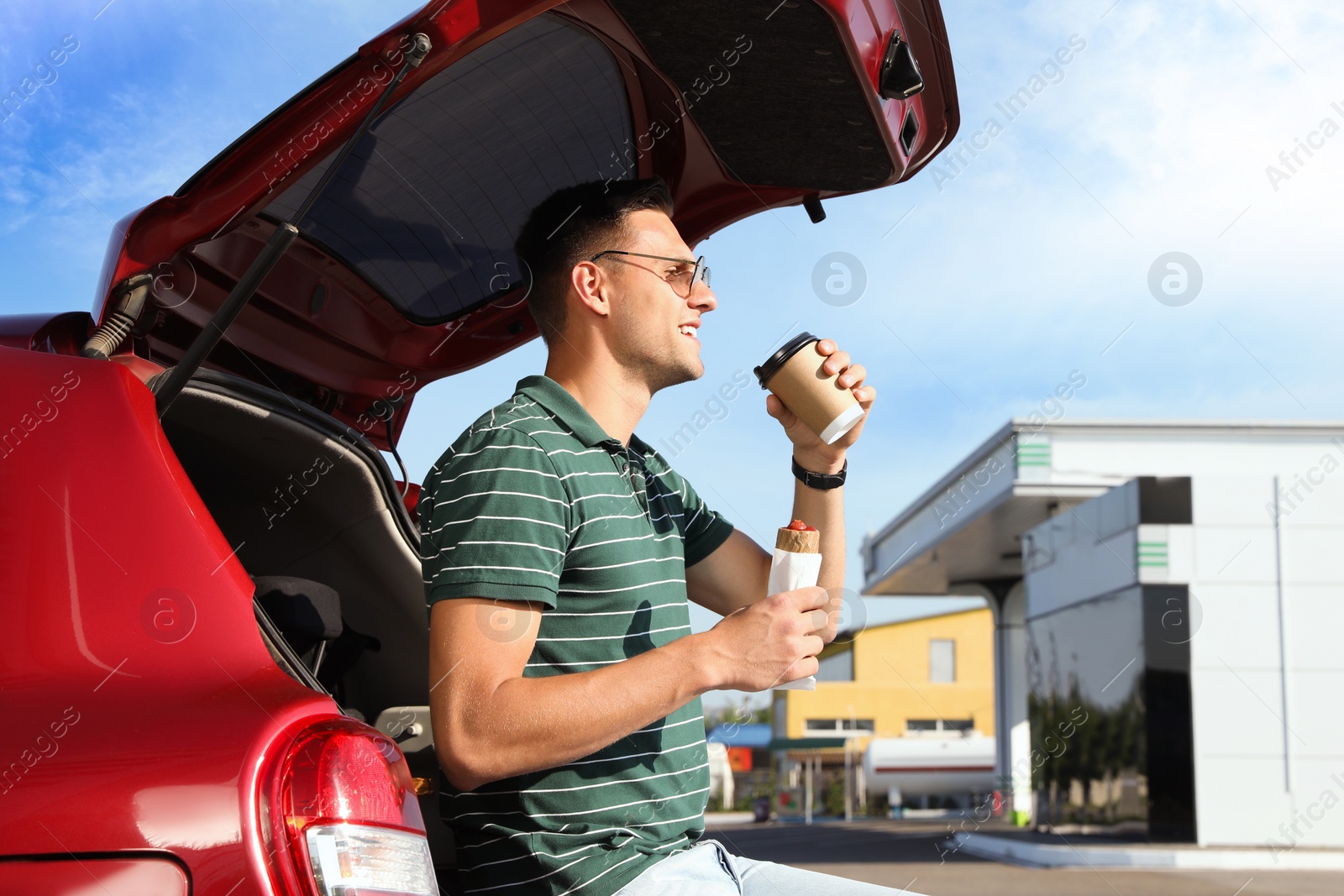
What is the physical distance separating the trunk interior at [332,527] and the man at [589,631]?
0.36 m

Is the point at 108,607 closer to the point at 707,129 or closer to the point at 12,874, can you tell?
the point at 12,874

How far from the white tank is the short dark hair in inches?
1404

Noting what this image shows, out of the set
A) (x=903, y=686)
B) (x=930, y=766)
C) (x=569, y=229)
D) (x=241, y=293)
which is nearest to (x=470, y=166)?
(x=569, y=229)

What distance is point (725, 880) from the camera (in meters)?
1.72

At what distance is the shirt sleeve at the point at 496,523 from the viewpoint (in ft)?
5.11

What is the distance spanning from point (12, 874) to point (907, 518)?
76.5ft

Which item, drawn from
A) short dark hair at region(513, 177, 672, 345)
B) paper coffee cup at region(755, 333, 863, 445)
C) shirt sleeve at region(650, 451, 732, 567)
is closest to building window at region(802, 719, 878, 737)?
shirt sleeve at region(650, 451, 732, 567)

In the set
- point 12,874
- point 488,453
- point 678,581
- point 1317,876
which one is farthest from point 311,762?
point 1317,876

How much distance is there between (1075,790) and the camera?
17.0m

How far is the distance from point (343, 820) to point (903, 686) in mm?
45487

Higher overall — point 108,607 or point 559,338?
point 559,338

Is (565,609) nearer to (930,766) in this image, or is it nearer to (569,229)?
(569,229)

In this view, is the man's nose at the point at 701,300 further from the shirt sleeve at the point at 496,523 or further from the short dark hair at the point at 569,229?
the shirt sleeve at the point at 496,523

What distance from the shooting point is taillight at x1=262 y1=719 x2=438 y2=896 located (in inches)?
46.3
